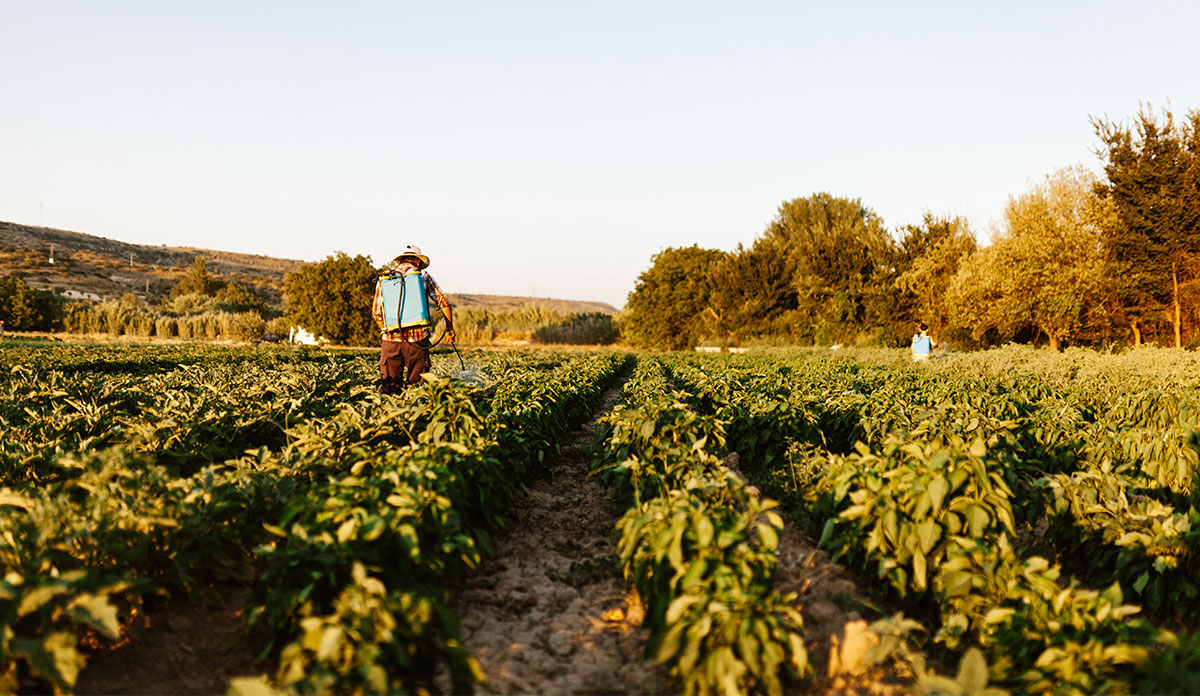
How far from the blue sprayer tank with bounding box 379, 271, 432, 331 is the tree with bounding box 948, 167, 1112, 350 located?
2368cm

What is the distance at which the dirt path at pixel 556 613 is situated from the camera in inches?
110

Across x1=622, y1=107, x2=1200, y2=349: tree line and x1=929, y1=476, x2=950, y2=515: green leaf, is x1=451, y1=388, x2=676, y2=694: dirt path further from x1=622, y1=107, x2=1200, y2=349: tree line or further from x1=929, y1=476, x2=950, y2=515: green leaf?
x1=622, y1=107, x2=1200, y2=349: tree line

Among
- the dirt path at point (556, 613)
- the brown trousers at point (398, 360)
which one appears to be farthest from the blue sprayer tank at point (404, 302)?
the dirt path at point (556, 613)

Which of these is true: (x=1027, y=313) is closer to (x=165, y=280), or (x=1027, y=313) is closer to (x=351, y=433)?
(x=351, y=433)

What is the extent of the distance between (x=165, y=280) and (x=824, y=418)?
96.7 metres

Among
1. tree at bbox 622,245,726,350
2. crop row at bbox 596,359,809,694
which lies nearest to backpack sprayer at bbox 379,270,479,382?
crop row at bbox 596,359,809,694

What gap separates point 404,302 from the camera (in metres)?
7.35

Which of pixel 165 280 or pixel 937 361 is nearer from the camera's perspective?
pixel 937 361

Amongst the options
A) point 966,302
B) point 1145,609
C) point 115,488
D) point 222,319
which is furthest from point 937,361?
point 222,319

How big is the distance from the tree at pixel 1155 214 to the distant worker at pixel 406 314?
22728 mm

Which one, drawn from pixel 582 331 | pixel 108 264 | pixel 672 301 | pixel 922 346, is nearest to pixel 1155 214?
pixel 922 346

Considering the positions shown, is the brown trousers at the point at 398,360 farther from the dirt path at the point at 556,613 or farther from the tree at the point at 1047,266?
the tree at the point at 1047,266

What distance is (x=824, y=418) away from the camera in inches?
291

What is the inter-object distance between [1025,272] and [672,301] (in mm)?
30246
